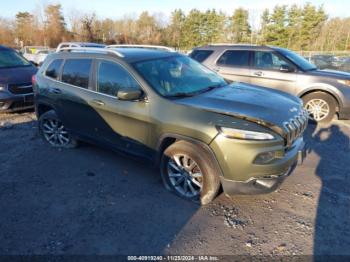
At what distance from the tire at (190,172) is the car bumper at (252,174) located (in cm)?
17

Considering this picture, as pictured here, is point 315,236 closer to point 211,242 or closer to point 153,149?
point 211,242

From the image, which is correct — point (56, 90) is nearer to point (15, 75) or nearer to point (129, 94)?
point (129, 94)

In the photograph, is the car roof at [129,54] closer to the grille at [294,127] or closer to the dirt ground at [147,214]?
the dirt ground at [147,214]

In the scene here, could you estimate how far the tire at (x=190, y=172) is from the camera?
3104 millimetres

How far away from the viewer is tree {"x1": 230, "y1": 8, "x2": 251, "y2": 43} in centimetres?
5253

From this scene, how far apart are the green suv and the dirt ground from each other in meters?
0.37

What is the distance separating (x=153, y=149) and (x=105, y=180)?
3.07ft

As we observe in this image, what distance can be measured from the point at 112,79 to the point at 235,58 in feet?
14.5

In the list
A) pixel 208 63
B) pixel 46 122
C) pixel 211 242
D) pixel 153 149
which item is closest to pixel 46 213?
pixel 153 149

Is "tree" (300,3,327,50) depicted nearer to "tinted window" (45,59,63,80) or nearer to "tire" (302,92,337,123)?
"tire" (302,92,337,123)

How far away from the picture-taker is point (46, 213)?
3.21 metres

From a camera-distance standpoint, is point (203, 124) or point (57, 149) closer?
point (203, 124)

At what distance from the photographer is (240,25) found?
172 ft

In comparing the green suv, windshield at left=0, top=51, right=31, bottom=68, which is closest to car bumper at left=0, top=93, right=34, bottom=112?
windshield at left=0, top=51, right=31, bottom=68
